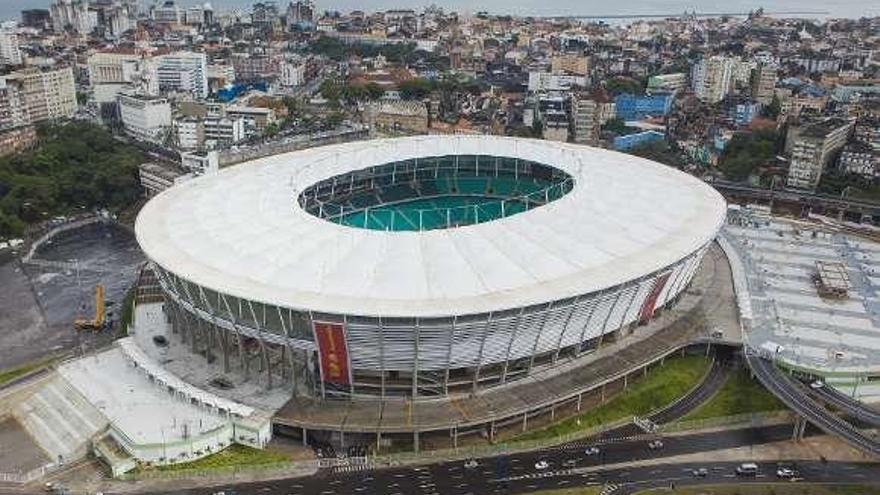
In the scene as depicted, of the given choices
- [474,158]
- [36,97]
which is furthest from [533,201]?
[36,97]

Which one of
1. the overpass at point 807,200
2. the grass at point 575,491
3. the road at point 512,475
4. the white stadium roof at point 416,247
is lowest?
the grass at point 575,491

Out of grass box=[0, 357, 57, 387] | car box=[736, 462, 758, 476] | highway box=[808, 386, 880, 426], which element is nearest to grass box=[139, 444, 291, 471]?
grass box=[0, 357, 57, 387]

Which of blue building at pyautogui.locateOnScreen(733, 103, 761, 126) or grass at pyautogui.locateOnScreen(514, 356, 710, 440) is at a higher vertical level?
blue building at pyautogui.locateOnScreen(733, 103, 761, 126)

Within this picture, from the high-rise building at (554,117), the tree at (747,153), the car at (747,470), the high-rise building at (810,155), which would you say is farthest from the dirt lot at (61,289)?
the high-rise building at (810,155)

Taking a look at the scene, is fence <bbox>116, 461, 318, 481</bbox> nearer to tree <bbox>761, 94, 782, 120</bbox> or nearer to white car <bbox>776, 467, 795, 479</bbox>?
white car <bbox>776, 467, 795, 479</bbox>

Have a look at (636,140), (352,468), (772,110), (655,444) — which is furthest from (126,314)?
(772,110)

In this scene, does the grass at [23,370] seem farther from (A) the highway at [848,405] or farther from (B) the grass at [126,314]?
(A) the highway at [848,405]
